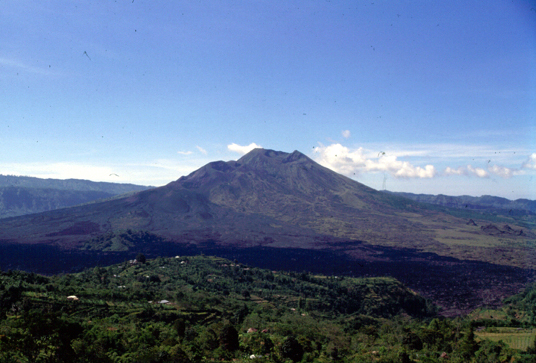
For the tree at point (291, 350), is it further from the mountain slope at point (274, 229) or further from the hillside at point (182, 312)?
the mountain slope at point (274, 229)

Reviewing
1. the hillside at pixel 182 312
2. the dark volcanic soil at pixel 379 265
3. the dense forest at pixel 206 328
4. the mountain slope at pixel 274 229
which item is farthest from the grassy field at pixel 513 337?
the mountain slope at pixel 274 229

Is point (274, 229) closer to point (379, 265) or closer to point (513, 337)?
point (379, 265)

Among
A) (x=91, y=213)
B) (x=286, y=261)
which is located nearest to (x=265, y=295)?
(x=286, y=261)

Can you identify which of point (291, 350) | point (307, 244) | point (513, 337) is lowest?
point (307, 244)

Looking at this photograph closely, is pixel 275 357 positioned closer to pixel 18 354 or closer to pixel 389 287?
pixel 18 354

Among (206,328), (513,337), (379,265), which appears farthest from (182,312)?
(379,265)
